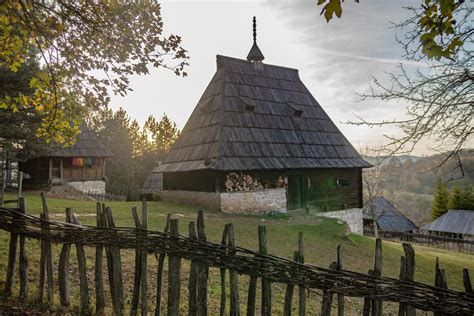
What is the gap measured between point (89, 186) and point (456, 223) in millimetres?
31389

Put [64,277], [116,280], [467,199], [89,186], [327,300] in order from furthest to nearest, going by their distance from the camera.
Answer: [467,199]
[89,186]
[64,277]
[116,280]
[327,300]

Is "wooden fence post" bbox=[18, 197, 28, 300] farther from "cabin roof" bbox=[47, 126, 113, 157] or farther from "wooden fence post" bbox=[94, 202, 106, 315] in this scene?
"cabin roof" bbox=[47, 126, 113, 157]

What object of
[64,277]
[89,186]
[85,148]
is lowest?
[64,277]

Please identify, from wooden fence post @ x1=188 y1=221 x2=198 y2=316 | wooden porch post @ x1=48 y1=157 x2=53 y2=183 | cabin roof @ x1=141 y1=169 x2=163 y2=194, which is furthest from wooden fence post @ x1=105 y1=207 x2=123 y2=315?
cabin roof @ x1=141 y1=169 x2=163 y2=194

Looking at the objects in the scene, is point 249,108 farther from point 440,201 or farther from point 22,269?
point 440,201

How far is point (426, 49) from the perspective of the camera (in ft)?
10.4

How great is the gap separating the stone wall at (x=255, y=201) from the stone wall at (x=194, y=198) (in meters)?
0.45

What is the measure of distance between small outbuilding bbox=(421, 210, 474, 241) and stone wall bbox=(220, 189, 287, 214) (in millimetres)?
21584

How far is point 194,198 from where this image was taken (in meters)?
16.5

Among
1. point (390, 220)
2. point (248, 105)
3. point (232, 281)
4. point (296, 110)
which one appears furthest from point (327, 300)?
point (390, 220)

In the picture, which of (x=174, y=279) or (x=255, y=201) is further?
(x=255, y=201)

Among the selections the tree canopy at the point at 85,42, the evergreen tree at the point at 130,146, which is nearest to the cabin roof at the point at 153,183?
the evergreen tree at the point at 130,146

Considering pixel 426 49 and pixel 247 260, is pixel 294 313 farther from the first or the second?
pixel 426 49

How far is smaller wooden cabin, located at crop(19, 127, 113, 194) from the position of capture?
2464cm
